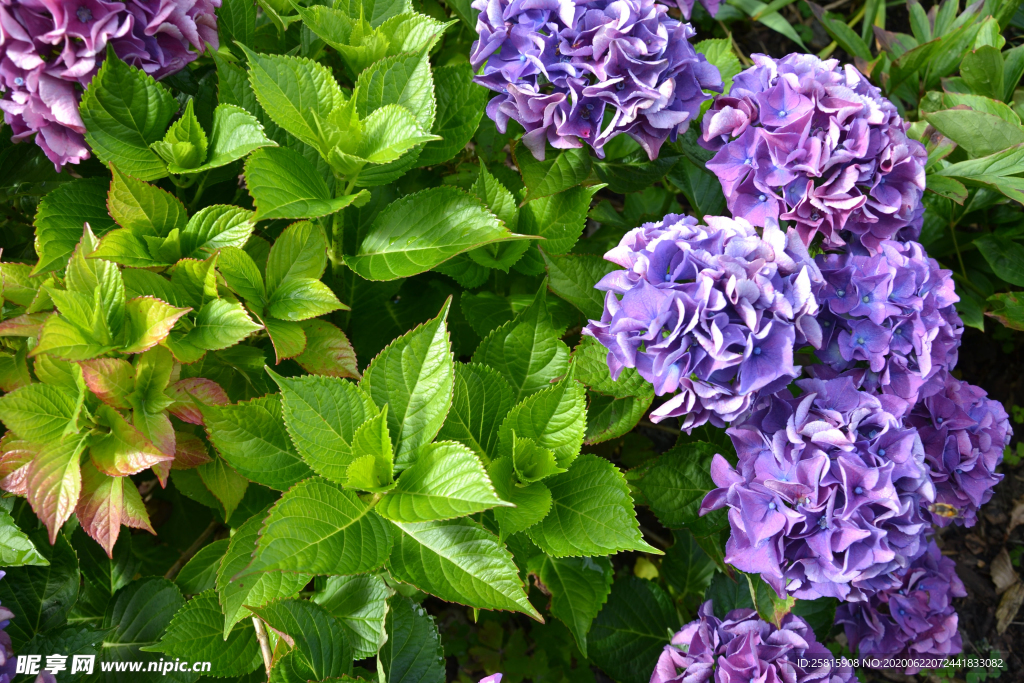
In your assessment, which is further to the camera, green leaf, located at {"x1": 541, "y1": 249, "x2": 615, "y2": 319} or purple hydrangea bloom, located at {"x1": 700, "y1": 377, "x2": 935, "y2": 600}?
green leaf, located at {"x1": 541, "y1": 249, "x2": 615, "y2": 319}

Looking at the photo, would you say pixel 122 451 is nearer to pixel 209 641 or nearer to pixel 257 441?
pixel 257 441

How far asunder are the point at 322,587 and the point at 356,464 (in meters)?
0.54

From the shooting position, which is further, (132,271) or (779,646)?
(779,646)

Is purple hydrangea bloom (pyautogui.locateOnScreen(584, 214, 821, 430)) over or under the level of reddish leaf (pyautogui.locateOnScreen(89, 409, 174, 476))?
over

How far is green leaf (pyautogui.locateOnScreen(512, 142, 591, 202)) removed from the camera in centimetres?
163

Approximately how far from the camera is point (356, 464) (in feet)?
3.85

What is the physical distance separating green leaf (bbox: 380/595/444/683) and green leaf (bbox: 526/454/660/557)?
1.04ft

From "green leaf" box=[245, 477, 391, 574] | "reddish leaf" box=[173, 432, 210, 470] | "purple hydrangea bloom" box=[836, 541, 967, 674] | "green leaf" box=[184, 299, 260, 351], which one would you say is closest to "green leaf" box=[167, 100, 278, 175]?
"green leaf" box=[184, 299, 260, 351]

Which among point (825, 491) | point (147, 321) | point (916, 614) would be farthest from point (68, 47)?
point (916, 614)

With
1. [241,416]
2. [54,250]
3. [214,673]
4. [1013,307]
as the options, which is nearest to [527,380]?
[241,416]

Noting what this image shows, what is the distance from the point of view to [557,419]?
1.33 meters

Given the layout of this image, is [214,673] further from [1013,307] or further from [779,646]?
[1013,307]

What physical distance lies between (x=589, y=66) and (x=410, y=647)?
121 centimetres

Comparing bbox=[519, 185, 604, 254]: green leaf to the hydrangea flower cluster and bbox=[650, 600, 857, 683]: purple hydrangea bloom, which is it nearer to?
the hydrangea flower cluster
